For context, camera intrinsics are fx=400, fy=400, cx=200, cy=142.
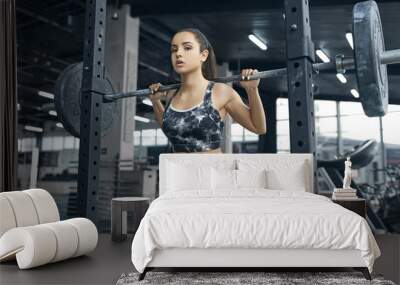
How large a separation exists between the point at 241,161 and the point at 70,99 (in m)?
1.99

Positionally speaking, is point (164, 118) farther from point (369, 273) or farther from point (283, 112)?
point (369, 273)

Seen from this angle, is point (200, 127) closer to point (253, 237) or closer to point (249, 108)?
point (249, 108)

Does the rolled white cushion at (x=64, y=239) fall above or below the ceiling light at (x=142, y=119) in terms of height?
below

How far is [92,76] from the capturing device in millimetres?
3975

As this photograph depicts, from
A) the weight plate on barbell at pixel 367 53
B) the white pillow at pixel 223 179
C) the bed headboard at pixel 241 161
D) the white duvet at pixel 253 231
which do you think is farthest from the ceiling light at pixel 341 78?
the white duvet at pixel 253 231

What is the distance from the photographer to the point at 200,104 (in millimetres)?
3846

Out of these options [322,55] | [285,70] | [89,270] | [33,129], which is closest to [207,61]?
[285,70]

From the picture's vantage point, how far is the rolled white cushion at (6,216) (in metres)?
2.72

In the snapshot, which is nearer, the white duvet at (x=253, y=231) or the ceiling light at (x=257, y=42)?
the white duvet at (x=253, y=231)

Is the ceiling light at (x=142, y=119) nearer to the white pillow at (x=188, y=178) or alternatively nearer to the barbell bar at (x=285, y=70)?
the barbell bar at (x=285, y=70)

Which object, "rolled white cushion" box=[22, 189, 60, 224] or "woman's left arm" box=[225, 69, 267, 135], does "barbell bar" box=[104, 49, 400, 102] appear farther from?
"rolled white cushion" box=[22, 189, 60, 224]

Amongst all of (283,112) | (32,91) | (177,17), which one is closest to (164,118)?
(283,112)

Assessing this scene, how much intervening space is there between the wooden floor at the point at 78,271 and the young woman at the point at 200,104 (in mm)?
1269

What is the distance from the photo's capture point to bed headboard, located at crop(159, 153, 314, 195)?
11.2 feet
